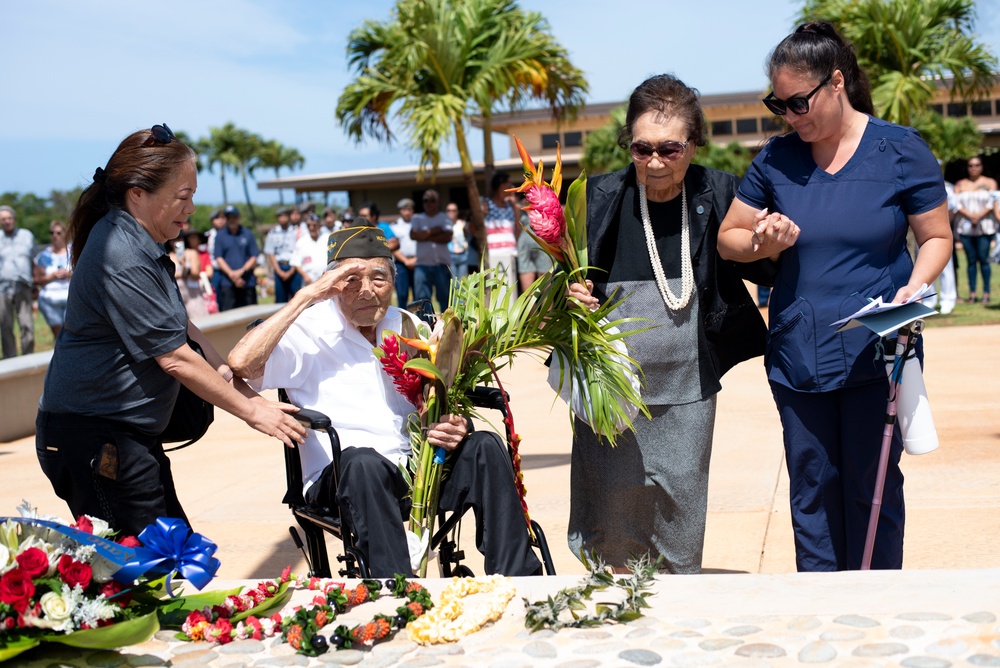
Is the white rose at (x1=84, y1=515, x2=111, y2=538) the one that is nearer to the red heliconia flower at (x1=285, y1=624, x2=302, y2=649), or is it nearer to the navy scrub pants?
the red heliconia flower at (x1=285, y1=624, x2=302, y2=649)

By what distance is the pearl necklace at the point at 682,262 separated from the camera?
3631 millimetres

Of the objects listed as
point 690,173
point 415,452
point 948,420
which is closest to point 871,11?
point 948,420

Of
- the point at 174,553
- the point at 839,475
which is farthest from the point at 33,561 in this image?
the point at 839,475

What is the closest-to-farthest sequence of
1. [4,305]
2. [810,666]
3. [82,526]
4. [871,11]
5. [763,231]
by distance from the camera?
1. [810,666]
2. [82,526]
3. [763,231]
4. [4,305]
5. [871,11]

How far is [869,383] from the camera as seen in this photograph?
3283mm

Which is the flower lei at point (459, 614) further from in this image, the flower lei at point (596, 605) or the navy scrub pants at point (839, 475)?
the navy scrub pants at point (839, 475)

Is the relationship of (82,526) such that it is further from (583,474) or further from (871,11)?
(871,11)

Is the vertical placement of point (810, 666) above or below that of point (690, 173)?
below

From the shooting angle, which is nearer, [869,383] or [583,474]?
[869,383]

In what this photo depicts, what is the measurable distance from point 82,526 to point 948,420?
5.61 metres

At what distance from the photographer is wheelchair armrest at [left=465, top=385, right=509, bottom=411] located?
371 cm

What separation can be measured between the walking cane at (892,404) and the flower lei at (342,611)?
4.55ft

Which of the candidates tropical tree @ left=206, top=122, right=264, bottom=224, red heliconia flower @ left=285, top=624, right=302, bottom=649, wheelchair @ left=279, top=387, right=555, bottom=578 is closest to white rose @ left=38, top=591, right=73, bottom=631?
red heliconia flower @ left=285, top=624, right=302, bottom=649

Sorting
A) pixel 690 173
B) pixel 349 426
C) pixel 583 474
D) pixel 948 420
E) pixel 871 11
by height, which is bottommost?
pixel 948 420
